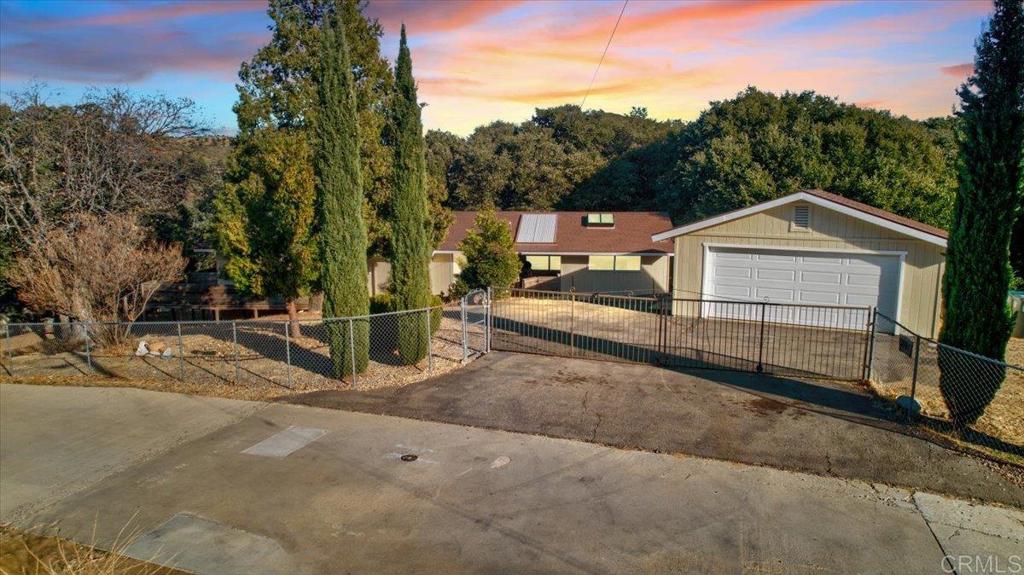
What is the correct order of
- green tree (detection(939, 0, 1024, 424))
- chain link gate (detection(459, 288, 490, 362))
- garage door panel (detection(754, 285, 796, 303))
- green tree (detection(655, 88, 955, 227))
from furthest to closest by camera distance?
green tree (detection(655, 88, 955, 227)), garage door panel (detection(754, 285, 796, 303)), chain link gate (detection(459, 288, 490, 362)), green tree (detection(939, 0, 1024, 424))

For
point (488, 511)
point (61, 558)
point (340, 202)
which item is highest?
point (340, 202)

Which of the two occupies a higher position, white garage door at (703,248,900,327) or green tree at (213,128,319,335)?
green tree at (213,128,319,335)

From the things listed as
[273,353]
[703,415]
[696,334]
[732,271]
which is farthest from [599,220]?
[703,415]

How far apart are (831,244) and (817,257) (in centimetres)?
51

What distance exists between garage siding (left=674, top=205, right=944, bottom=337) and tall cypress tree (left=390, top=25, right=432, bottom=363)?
902 cm

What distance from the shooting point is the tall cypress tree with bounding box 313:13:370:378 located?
10.6 m

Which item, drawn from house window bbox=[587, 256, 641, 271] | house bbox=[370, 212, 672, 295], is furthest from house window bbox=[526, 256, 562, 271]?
house window bbox=[587, 256, 641, 271]

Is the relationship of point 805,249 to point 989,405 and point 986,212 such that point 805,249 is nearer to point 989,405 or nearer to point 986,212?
point 989,405

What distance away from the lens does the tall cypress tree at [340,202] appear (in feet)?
34.9

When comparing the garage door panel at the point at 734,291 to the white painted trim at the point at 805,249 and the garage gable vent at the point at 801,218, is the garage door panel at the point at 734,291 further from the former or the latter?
the garage gable vent at the point at 801,218

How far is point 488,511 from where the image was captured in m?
6.29

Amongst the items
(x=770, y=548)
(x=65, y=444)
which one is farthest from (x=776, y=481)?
(x=65, y=444)

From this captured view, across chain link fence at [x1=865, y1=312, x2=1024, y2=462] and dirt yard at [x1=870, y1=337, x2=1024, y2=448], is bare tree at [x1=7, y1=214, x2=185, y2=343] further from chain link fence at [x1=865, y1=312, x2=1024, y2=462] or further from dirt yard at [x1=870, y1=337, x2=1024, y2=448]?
dirt yard at [x1=870, y1=337, x2=1024, y2=448]

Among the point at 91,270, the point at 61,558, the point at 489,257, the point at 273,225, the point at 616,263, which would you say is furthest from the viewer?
the point at 616,263
